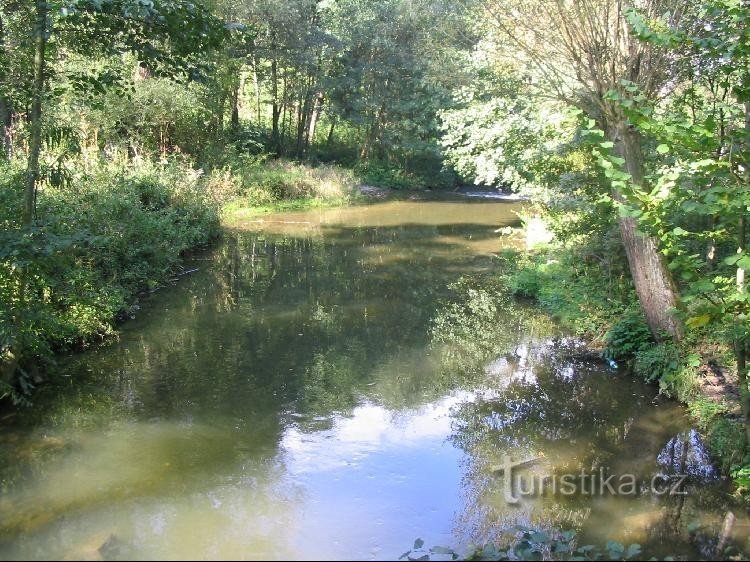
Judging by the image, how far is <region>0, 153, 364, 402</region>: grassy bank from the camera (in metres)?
6.77

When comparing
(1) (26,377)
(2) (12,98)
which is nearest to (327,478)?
(1) (26,377)

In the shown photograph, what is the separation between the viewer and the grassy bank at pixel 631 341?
6.68 m

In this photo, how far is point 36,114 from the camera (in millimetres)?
6613

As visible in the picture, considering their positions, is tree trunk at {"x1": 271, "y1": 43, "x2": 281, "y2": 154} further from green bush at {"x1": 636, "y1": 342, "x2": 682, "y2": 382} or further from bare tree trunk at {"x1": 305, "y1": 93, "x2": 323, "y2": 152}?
green bush at {"x1": 636, "y1": 342, "x2": 682, "y2": 382}

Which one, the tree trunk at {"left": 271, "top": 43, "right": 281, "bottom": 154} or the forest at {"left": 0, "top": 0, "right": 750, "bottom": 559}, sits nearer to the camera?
the forest at {"left": 0, "top": 0, "right": 750, "bottom": 559}

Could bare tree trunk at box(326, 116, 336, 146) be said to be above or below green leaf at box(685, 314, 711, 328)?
above

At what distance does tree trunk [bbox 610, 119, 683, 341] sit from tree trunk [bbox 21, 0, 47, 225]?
6345mm

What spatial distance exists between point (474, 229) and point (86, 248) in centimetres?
1504

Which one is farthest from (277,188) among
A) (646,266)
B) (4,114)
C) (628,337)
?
(646,266)

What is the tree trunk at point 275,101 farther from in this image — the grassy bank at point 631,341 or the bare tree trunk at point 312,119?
the grassy bank at point 631,341

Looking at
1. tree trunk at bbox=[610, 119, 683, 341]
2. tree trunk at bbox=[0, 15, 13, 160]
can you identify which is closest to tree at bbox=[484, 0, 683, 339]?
tree trunk at bbox=[610, 119, 683, 341]

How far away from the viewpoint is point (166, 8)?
21.9 feet

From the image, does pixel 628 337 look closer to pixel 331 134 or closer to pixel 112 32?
pixel 112 32

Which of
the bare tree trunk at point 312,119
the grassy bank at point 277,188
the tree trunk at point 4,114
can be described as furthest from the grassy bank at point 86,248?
the bare tree trunk at point 312,119
